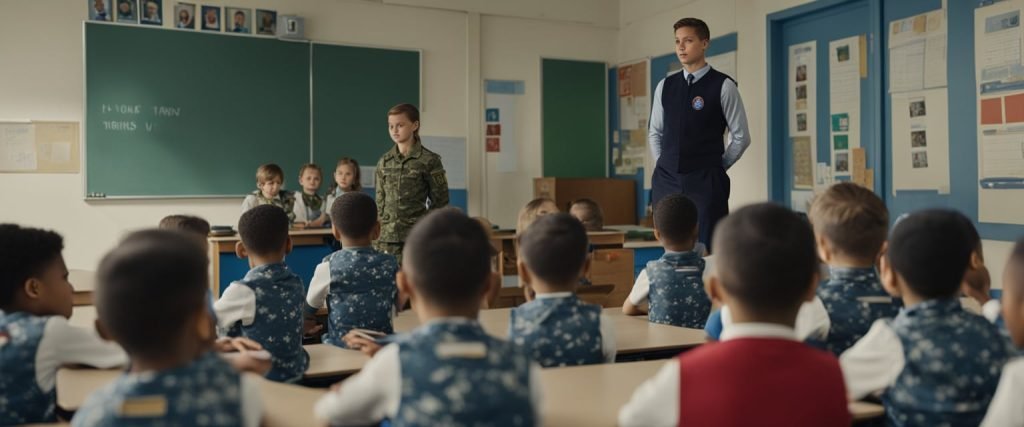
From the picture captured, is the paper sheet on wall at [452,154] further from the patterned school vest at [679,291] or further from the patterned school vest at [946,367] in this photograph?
the patterned school vest at [946,367]

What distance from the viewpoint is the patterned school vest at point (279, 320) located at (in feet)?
7.45

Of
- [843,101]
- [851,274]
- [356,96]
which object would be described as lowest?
[851,274]

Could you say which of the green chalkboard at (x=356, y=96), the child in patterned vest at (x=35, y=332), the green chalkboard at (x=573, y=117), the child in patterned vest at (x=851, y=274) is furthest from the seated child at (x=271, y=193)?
the child in patterned vest at (x=851, y=274)

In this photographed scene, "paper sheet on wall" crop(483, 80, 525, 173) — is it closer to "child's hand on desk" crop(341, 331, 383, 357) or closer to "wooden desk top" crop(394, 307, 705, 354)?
"wooden desk top" crop(394, 307, 705, 354)

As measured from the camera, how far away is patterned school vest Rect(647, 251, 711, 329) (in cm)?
282

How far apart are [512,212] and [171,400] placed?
20.6 feet

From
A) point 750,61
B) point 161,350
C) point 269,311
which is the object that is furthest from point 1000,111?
point 161,350

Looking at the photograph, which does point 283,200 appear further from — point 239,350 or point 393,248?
point 239,350

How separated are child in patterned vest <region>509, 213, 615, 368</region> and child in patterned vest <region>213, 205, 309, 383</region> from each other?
2.28 ft

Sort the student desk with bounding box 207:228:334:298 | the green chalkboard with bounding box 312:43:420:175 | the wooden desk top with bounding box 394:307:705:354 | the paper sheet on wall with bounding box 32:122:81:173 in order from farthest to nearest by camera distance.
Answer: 1. the green chalkboard with bounding box 312:43:420:175
2. the paper sheet on wall with bounding box 32:122:81:173
3. the student desk with bounding box 207:228:334:298
4. the wooden desk top with bounding box 394:307:705:354

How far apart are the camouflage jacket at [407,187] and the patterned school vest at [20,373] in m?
2.73

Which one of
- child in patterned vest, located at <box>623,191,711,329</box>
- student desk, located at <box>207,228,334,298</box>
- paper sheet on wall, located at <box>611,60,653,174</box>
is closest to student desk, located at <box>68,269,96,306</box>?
student desk, located at <box>207,228,334,298</box>

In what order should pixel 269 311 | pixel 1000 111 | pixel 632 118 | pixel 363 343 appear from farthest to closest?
pixel 632 118
pixel 1000 111
pixel 269 311
pixel 363 343

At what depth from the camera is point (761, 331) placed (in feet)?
4.50
